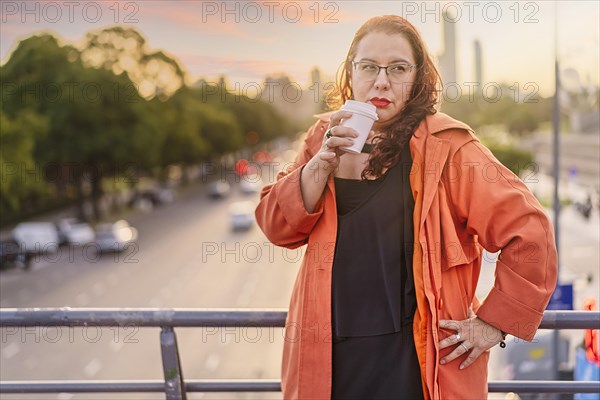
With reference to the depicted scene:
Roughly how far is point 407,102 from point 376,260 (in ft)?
1.69

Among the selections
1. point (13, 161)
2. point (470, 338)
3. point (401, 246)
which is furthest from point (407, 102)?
point (13, 161)

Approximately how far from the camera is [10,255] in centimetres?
2655

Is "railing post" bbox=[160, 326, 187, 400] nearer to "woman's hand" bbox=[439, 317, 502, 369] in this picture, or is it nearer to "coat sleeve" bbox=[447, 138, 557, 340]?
"woman's hand" bbox=[439, 317, 502, 369]

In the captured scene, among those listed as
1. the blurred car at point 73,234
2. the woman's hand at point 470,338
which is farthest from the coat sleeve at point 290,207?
the blurred car at point 73,234

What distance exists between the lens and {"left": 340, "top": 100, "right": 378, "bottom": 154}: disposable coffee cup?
2.03 metres

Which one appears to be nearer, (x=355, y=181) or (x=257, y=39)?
(x=355, y=181)

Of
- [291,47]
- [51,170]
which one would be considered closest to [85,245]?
[51,170]

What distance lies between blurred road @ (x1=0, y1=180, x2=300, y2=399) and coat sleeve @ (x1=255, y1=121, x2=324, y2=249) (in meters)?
5.73

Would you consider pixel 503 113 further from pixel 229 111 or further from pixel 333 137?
pixel 333 137

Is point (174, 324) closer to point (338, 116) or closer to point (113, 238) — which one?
point (338, 116)

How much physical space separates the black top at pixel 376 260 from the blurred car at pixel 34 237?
2269 cm

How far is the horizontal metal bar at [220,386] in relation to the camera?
2.71m

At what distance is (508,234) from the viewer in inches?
80.3

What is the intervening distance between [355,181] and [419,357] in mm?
584
